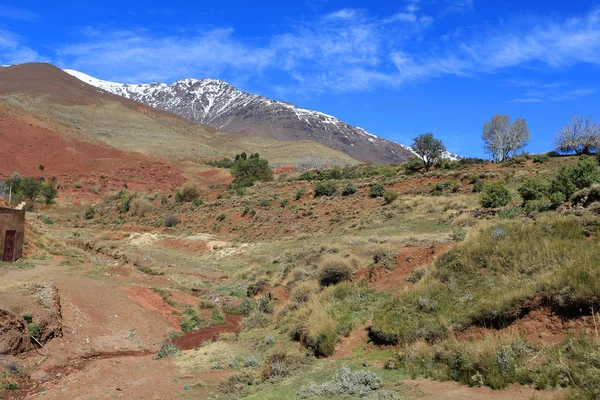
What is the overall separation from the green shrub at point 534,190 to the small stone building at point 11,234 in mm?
24891

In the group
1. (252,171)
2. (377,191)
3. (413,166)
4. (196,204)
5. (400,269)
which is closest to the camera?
(400,269)

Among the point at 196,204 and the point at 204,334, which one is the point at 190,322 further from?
the point at 196,204

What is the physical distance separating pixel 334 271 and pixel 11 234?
1479 cm

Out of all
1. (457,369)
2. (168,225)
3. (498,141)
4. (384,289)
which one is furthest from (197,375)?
(498,141)

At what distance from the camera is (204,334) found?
15.0 m

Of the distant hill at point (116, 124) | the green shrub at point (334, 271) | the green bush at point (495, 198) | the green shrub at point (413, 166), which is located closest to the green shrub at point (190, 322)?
the green shrub at point (334, 271)

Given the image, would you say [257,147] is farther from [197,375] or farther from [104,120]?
[197,375]

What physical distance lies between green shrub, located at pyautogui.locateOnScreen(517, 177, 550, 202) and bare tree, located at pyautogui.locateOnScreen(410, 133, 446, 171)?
2577 cm

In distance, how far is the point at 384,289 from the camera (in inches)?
465

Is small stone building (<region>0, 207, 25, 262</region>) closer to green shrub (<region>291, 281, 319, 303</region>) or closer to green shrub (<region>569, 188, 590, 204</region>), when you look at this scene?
green shrub (<region>291, 281, 319, 303</region>)

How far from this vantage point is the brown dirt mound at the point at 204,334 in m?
13.9

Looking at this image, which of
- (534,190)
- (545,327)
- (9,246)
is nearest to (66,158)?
(9,246)

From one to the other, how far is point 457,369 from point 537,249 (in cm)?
331

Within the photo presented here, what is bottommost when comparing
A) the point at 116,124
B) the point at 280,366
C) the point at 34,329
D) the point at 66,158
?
the point at 34,329
